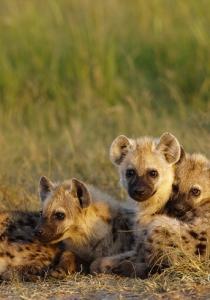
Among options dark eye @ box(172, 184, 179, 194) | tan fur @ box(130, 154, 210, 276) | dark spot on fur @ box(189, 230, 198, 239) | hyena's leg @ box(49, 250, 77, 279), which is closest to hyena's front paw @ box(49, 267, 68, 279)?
hyena's leg @ box(49, 250, 77, 279)

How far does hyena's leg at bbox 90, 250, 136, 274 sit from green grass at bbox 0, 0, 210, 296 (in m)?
2.61

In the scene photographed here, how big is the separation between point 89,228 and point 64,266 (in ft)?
1.05

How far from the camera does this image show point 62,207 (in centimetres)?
576

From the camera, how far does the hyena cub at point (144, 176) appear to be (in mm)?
5531

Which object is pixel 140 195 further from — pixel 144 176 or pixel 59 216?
pixel 59 216

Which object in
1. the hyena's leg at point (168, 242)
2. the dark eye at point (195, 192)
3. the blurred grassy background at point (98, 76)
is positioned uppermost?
the blurred grassy background at point (98, 76)

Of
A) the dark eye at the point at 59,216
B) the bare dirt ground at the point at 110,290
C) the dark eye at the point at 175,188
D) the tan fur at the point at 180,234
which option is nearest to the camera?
the bare dirt ground at the point at 110,290

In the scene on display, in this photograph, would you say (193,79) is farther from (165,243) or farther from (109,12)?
(165,243)

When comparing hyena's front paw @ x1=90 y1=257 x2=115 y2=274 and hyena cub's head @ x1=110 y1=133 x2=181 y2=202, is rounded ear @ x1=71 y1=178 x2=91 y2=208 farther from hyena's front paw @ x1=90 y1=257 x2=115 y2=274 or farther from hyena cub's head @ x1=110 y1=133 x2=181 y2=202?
hyena's front paw @ x1=90 y1=257 x2=115 y2=274

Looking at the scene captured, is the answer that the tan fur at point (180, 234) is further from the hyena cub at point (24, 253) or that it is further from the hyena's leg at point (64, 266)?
the hyena cub at point (24, 253)

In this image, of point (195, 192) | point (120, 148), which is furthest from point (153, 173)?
point (120, 148)

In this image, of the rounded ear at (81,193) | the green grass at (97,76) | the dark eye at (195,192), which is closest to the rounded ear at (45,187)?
the rounded ear at (81,193)

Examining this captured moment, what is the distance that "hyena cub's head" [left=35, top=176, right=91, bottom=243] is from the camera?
567cm

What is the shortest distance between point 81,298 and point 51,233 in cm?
71
